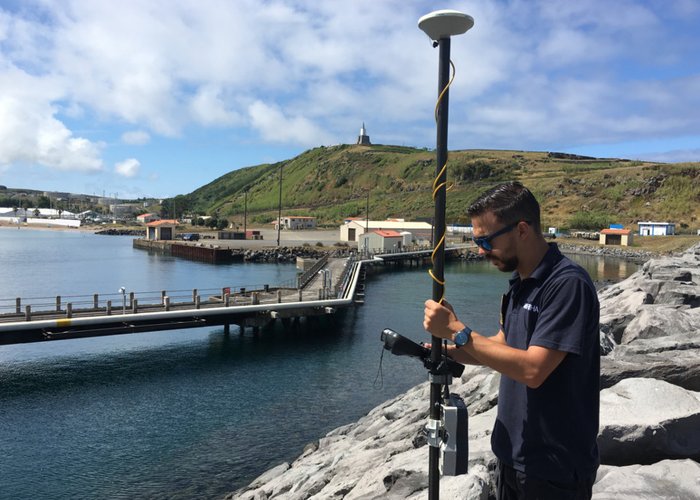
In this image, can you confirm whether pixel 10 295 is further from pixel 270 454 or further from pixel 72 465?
pixel 270 454

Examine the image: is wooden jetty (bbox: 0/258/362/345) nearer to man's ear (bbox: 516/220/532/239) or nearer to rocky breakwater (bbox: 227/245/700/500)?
rocky breakwater (bbox: 227/245/700/500)

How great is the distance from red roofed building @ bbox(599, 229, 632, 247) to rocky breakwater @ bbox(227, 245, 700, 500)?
285 ft

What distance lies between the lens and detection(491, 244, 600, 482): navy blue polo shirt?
2865 mm

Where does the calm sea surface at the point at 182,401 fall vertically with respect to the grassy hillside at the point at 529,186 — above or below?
below

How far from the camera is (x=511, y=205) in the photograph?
3.27 meters

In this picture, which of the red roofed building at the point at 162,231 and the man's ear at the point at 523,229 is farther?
the red roofed building at the point at 162,231

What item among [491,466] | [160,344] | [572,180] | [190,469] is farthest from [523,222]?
[572,180]

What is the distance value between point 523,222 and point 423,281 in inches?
2056

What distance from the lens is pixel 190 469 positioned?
44.2 ft

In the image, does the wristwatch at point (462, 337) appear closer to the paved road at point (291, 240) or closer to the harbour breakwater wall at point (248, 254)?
the harbour breakwater wall at point (248, 254)

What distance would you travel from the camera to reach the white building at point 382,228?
295 feet

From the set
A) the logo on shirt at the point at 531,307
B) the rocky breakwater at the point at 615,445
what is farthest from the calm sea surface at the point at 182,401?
the logo on shirt at the point at 531,307

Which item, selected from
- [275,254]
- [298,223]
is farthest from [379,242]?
[298,223]

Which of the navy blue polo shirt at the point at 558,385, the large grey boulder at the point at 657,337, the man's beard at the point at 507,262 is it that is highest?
the man's beard at the point at 507,262
